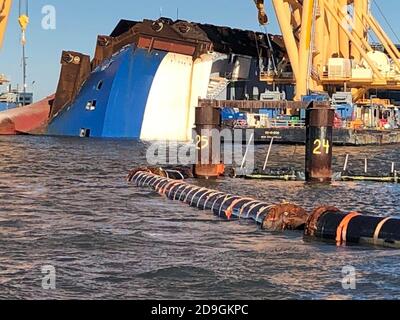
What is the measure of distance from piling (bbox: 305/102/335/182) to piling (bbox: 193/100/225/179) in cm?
342

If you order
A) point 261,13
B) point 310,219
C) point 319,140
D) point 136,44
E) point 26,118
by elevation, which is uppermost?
point 261,13

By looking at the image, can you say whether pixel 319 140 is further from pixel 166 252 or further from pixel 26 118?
pixel 26 118

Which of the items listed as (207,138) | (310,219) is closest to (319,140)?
(207,138)

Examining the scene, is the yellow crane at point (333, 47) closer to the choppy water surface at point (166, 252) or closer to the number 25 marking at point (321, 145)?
the number 25 marking at point (321, 145)

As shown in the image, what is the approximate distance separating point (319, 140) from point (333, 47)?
51.7 m

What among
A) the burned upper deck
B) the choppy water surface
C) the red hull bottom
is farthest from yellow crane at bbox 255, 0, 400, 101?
the choppy water surface

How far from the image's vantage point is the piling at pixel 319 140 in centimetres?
2789

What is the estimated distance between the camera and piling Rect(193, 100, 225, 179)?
95.5 feet

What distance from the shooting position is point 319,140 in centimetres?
2794

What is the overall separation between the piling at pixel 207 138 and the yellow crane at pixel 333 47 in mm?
41649

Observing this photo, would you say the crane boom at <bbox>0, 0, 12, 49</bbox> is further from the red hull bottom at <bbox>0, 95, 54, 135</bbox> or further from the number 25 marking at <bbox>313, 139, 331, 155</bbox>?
the number 25 marking at <bbox>313, 139, 331, 155</bbox>

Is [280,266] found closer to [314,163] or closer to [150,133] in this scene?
[314,163]

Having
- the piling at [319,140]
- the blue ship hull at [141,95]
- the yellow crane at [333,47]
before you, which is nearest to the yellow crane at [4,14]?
the blue ship hull at [141,95]
